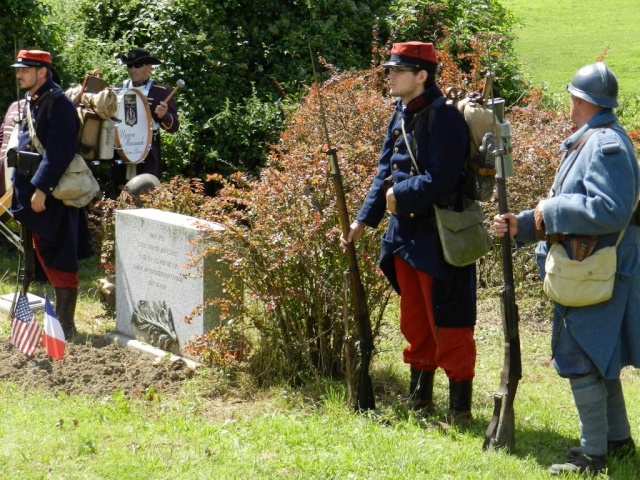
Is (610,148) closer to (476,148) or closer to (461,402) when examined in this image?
(476,148)

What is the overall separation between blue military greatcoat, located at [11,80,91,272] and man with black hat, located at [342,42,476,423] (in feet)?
9.35

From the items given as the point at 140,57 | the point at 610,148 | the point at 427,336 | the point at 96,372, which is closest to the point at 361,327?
the point at 427,336

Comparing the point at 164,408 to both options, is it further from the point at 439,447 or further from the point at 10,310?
the point at 10,310

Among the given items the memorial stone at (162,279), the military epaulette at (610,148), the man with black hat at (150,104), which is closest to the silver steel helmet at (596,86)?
the military epaulette at (610,148)

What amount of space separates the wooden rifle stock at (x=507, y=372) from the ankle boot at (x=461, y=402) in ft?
1.53

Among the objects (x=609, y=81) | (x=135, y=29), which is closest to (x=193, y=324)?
(x=609, y=81)

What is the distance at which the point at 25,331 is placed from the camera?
6891 mm

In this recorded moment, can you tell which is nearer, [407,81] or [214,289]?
[407,81]

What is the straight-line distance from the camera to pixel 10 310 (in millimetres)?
8539

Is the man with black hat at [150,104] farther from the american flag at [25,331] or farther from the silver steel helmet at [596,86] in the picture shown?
the silver steel helmet at [596,86]

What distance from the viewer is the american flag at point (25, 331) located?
684 centimetres

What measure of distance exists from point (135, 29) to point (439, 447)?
28.9 feet

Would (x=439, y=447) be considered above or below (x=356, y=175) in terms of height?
below

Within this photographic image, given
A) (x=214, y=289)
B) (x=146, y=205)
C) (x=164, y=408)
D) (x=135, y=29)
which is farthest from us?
(x=135, y=29)
